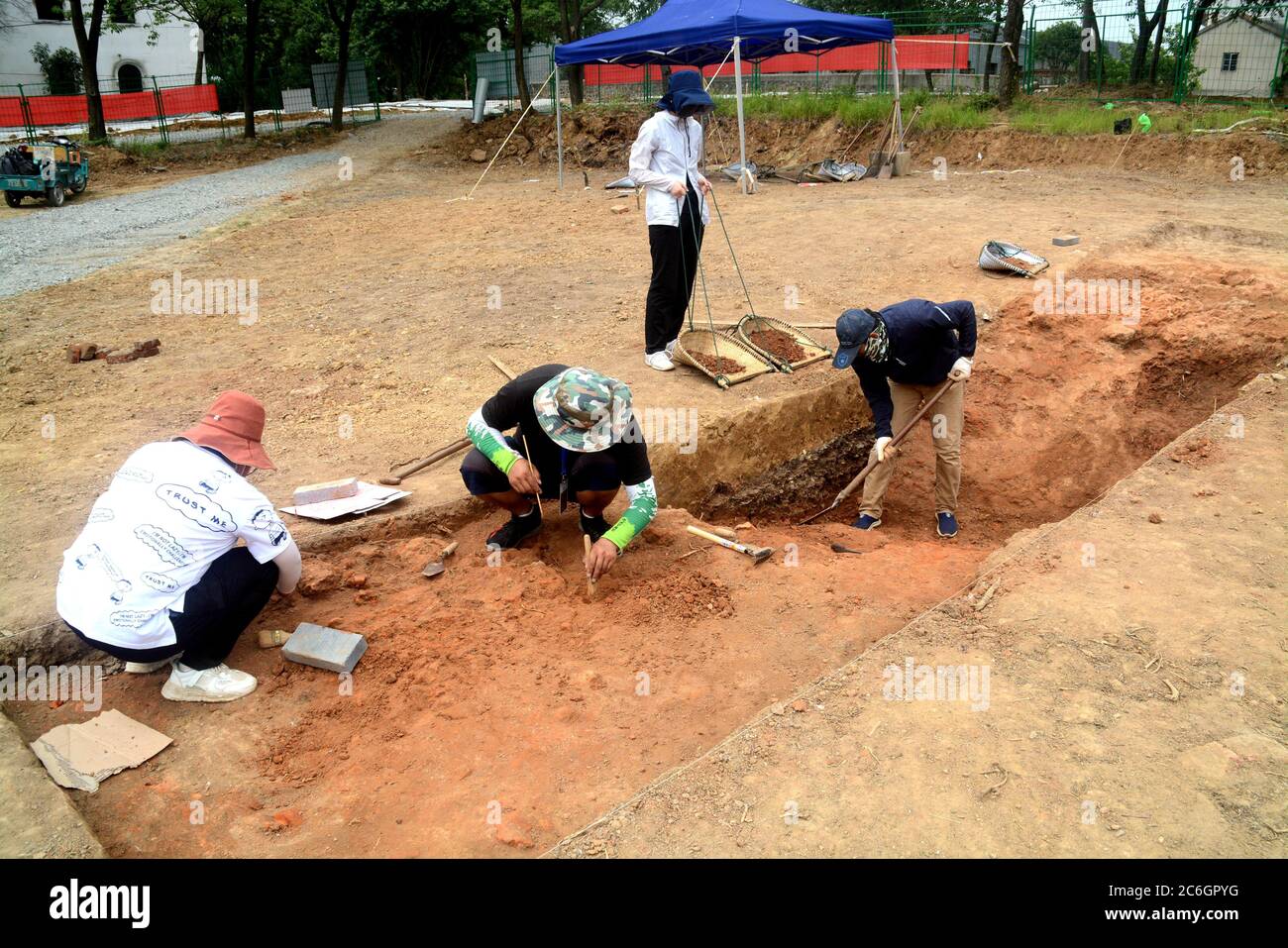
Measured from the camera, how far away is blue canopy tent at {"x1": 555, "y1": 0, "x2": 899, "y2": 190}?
12125 millimetres

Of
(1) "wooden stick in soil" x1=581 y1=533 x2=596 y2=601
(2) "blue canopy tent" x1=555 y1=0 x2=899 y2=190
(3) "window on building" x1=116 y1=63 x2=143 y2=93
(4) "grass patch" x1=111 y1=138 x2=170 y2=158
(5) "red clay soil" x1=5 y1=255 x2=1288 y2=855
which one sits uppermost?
(3) "window on building" x1=116 y1=63 x2=143 y2=93

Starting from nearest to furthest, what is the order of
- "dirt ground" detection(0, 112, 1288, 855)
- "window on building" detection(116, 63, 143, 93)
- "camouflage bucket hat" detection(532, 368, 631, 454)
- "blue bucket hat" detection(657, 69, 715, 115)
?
"dirt ground" detection(0, 112, 1288, 855), "camouflage bucket hat" detection(532, 368, 631, 454), "blue bucket hat" detection(657, 69, 715, 115), "window on building" detection(116, 63, 143, 93)

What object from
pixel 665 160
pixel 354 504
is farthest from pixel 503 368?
pixel 354 504

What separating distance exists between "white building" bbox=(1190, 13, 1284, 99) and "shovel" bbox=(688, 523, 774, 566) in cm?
1664

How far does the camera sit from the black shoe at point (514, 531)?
4.57 meters

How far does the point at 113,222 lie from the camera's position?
1330 centimetres

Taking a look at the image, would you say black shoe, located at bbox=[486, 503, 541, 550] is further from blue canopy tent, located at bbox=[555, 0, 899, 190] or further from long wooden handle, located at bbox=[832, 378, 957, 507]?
blue canopy tent, located at bbox=[555, 0, 899, 190]

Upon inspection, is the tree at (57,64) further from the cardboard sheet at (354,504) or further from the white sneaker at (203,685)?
the white sneaker at (203,685)

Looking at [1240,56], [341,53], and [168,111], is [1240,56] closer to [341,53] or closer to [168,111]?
[341,53]

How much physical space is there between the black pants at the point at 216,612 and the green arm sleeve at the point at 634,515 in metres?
1.46

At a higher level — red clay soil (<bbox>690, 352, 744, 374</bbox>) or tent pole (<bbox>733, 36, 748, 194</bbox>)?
tent pole (<bbox>733, 36, 748, 194</bbox>)

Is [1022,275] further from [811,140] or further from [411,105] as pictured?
Result: [411,105]

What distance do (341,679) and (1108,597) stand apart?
125 inches

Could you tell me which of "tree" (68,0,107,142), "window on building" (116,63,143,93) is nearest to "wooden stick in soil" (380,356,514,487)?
"tree" (68,0,107,142)
